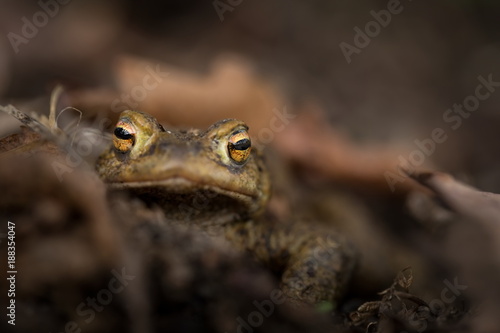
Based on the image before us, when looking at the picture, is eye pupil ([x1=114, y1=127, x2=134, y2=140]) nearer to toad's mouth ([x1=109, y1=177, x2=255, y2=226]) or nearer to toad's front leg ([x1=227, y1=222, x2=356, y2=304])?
toad's mouth ([x1=109, y1=177, x2=255, y2=226])

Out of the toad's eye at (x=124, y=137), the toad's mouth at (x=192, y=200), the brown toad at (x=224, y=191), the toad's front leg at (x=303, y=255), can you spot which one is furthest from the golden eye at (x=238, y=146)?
the toad's front leg at (x=303, y=255)

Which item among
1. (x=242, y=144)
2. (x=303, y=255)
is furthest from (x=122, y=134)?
(x=303, y=255)

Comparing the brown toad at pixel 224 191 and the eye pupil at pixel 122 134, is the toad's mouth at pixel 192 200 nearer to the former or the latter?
the brown toad at pixel 224 191

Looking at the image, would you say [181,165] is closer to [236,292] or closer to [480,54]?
[236,292]

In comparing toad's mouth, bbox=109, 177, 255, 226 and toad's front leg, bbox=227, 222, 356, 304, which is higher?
toad's mouth, bbox=109, 177, 255, 226

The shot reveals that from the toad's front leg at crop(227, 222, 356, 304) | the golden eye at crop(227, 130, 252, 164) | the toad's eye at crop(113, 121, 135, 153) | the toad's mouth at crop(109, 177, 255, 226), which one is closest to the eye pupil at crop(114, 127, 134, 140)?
the toad's eye at crop(113, 121, 135, 153)

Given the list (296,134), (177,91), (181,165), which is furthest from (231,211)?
(296,134)
